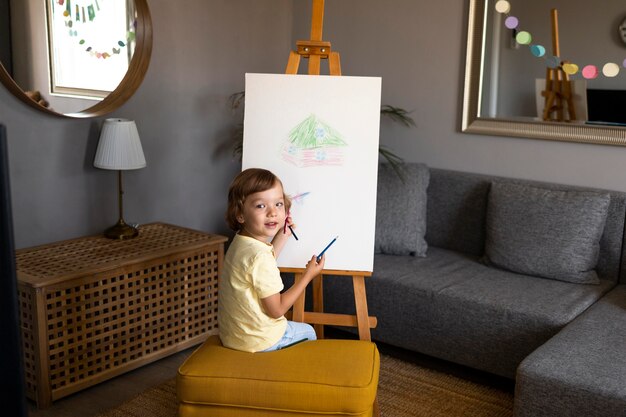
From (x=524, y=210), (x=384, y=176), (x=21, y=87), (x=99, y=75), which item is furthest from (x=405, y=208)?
(x=21, y=87)

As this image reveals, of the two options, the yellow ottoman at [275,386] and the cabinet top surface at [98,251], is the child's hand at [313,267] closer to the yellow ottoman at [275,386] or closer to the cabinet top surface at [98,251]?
the yellow ottoman at [275,386]

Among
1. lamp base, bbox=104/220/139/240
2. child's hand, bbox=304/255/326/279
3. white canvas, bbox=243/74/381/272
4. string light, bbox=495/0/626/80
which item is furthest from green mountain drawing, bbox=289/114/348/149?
string light, bbox=495/0/626/80

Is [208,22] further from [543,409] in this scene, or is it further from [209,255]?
[543,409]

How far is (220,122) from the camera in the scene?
370cm

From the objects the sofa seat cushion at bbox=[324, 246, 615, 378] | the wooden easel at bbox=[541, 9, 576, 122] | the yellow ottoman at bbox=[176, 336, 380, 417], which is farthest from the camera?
the wooden easel at bbox=[541, 9, 576, 122]

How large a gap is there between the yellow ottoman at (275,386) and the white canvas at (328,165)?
1.68 feet

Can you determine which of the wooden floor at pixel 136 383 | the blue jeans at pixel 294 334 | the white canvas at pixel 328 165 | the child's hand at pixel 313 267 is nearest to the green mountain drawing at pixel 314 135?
the white canvas at pixel 328 165

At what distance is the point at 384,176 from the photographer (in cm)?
344

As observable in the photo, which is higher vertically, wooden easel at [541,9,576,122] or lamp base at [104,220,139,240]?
wooden easel at [541,9,576,122]

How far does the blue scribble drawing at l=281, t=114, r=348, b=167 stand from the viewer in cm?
258

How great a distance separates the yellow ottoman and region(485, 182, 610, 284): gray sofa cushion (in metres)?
1.19

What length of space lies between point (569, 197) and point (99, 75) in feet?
6.77

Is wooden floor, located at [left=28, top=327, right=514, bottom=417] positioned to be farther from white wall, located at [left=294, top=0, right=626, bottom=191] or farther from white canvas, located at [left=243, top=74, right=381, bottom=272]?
white wall, located at [left=294, top=0, right=626, bottom=191]

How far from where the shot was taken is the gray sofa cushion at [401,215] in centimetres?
334
